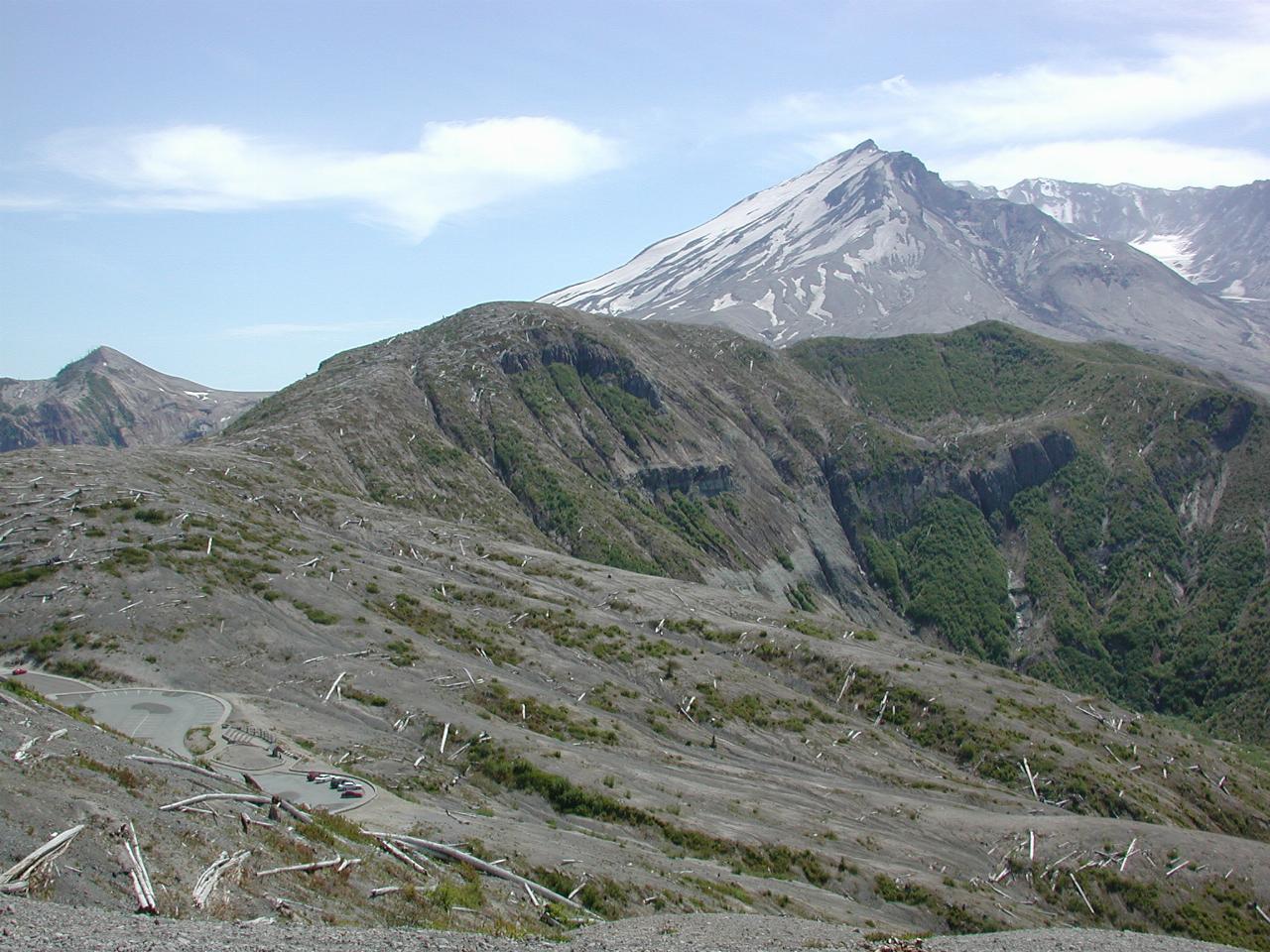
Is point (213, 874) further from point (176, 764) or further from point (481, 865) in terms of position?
point (481, 865)

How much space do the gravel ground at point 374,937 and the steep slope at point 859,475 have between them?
61439mm

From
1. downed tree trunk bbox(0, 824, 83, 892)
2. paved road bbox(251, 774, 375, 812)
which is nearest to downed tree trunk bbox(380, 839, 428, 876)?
paved road bbox(251, 774, 375, 812)

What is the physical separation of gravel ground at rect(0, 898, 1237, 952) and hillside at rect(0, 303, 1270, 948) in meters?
1.16

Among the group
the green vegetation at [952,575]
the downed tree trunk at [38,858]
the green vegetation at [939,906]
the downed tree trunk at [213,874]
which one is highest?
the downed tree trunk at [38,858]

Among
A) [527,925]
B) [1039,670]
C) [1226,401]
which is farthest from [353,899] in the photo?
[1226,401]

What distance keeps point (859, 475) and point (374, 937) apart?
401ft

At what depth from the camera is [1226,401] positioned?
455 feet

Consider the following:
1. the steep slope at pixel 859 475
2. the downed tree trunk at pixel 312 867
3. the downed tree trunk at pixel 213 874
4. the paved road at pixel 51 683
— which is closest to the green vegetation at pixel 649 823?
the paved road at pixel 51 683

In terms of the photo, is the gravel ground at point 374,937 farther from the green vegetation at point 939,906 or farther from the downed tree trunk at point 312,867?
→ the green vegetation at point 939,906

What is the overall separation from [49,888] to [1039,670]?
111m

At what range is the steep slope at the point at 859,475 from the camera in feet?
309

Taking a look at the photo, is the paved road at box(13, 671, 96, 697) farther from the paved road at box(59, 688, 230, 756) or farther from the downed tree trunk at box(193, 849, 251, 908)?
the downed tree trunk at box(193, 849, 251, 908)

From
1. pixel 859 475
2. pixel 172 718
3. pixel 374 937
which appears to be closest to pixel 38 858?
pixel 374 937

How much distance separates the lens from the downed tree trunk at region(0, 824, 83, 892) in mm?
13000
